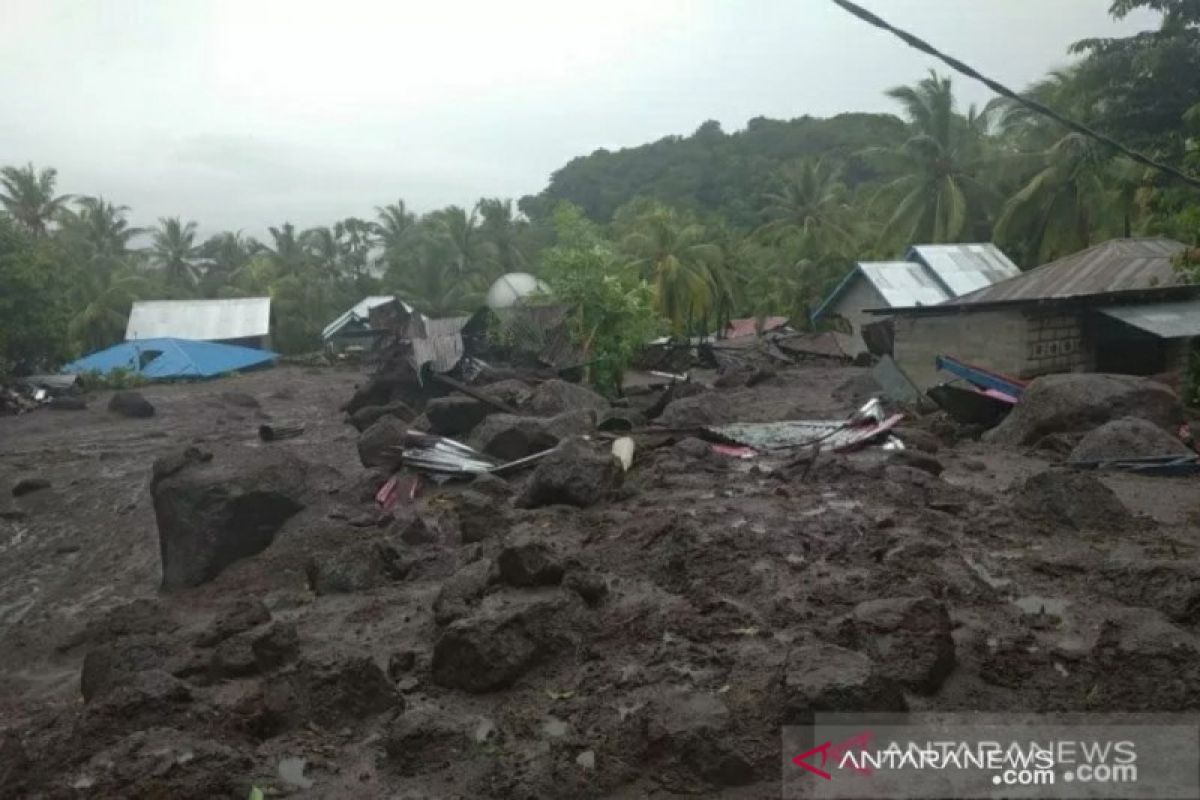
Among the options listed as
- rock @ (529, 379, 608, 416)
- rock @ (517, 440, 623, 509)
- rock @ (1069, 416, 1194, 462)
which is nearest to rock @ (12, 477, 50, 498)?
rock @ (529, 379, 608, 416)

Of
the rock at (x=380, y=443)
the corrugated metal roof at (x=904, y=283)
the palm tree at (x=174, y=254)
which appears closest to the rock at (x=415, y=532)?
the rock at (x=380, y=443)

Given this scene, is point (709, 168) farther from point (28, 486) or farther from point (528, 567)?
point (528, 567)

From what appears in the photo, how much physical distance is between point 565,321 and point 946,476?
12.7 metres

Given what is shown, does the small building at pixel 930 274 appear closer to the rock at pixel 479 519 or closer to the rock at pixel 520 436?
the rock at pixel 520 436

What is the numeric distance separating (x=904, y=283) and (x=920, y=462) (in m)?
19.1

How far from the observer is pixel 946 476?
10609 mm

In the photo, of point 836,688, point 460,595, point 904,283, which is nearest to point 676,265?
point 904,283

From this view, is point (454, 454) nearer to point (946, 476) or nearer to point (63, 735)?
point (946, 476)

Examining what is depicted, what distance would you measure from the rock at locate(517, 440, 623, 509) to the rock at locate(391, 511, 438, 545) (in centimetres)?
118

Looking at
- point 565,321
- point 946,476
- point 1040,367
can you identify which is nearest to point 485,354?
point 565,321

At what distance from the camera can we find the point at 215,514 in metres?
9.29

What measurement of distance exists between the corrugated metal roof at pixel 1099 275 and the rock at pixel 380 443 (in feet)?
35.1

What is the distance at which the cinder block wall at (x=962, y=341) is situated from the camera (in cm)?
1620

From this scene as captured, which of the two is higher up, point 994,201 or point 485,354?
point 994,201
